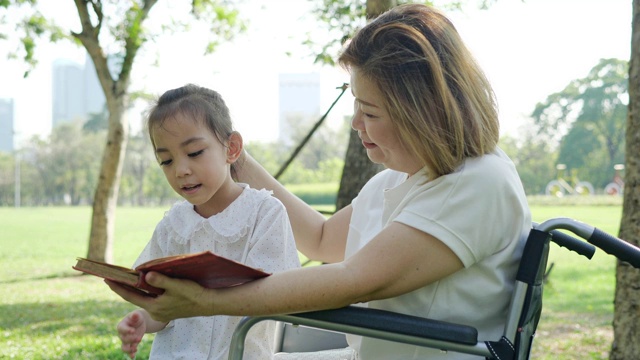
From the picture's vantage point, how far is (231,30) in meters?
12.4

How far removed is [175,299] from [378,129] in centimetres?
56

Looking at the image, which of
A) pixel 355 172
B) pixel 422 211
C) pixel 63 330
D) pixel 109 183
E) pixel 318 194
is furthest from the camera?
pixel 318 194

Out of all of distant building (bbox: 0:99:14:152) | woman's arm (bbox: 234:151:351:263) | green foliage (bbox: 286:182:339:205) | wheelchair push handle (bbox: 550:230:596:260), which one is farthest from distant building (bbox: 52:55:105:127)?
wheelchair push handle (bbox: 550:230:596:260)

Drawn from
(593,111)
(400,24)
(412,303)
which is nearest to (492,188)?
(412,303)

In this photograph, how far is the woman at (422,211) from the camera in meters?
1.48

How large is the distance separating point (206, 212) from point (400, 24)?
0.83 metres

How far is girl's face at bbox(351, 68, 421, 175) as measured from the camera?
1.64 m

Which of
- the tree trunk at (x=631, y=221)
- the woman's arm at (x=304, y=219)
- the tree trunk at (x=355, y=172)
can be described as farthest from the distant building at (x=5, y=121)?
the woman's arm at (x=304, y=219)

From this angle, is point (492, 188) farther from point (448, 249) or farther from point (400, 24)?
point (400, 24)

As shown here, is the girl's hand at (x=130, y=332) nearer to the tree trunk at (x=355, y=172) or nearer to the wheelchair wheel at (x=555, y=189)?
the tree trunk at (x=355, y=172)

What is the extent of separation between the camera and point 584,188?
1638 inches

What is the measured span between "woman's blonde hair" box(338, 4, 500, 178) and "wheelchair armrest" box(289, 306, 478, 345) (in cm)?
32

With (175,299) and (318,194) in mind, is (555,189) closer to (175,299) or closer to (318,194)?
(318,194)

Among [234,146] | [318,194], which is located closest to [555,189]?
[318,194]
